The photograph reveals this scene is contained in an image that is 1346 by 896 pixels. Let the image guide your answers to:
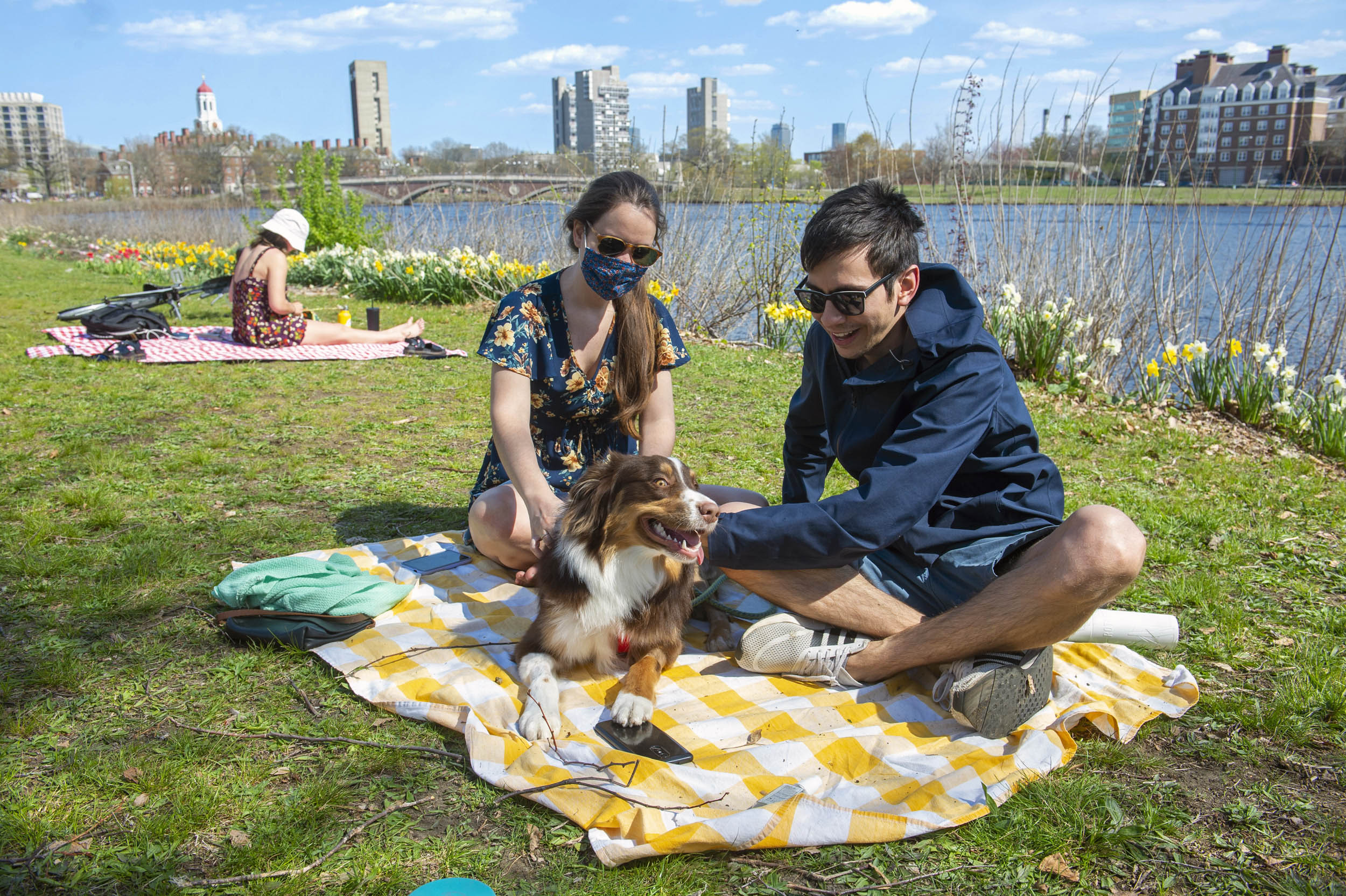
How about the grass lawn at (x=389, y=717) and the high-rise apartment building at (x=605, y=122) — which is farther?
the high-rise apartment building at (x=605, y=122)

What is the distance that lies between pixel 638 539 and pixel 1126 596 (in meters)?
2.44

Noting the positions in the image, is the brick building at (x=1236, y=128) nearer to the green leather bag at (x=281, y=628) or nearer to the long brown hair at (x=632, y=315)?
the long brown hair at (x=632, y=315)

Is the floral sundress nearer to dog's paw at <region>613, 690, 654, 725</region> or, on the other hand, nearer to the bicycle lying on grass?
the bicycle lying on grass

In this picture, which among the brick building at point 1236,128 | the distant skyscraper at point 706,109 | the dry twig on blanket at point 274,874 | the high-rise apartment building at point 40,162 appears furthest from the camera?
the high-rise apartment building at point 40,162

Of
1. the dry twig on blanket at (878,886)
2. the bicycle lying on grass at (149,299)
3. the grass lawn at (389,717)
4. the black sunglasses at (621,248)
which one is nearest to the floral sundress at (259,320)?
the bicycle lying on grass at (149,299)

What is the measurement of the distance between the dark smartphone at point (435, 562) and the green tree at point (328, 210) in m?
12.8

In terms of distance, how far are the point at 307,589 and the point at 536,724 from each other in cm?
118

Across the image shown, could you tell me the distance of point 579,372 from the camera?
3.71 metres

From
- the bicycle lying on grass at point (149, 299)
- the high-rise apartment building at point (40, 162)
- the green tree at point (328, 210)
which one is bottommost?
the bicycle lying on grass at point (149, 299)

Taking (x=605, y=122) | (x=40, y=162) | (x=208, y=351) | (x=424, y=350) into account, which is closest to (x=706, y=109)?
(x=605, y=122)

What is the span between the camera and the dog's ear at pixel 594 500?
287 centimetres

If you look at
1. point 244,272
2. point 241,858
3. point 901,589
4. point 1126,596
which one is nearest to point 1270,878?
point 901,589

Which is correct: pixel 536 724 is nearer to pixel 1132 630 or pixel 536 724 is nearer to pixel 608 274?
pixel 608 274

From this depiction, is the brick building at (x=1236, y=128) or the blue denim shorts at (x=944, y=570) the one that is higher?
the brick building at (x=1236, y=128)
